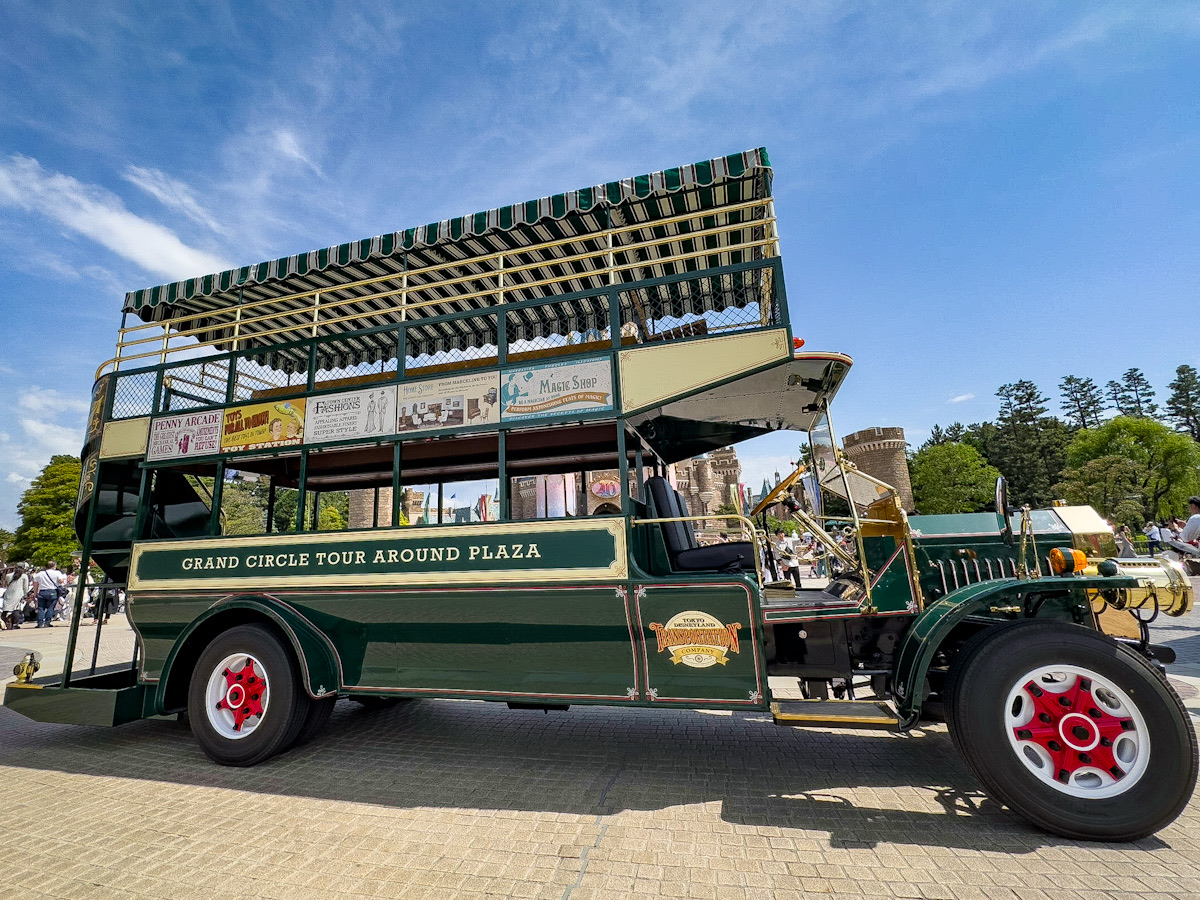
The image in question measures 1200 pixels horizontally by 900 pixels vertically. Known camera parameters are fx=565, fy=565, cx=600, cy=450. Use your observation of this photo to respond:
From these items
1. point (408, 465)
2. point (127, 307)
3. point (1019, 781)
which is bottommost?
point (1019, 781)

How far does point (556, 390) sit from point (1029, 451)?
232ft

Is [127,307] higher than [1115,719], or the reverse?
[127,307]

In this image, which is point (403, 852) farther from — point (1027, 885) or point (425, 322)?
point (425, 322)

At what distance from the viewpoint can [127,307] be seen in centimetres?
614

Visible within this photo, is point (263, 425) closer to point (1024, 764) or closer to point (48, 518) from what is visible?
point (1024, 764)

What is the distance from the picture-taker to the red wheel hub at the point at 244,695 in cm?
461

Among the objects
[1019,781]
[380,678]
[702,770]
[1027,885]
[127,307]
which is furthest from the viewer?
[127,307]

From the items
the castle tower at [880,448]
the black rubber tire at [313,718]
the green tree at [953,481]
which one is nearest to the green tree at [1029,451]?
the green tree at [953,481]

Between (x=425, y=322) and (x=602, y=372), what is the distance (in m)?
1.78

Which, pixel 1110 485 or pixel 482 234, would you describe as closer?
pixel 482 234

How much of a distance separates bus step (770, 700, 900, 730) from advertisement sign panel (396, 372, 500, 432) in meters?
2.99

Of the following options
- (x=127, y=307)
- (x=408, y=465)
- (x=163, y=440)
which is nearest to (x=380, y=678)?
(x=408, y=465)

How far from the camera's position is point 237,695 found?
183 inches

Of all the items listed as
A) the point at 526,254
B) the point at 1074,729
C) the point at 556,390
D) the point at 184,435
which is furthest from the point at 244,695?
the point at 1074,729
